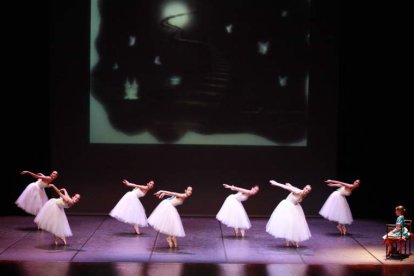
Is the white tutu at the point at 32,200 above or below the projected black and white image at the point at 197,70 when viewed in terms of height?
below

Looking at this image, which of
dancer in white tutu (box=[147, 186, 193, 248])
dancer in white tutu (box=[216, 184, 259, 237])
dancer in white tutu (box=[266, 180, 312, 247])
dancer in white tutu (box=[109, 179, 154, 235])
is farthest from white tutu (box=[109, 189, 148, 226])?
dancer in white tutu (box=[266, 180, 312, 247])

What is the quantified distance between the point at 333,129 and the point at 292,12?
2127 mm

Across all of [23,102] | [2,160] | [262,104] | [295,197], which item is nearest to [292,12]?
[262,104]

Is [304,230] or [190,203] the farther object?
[190,203]

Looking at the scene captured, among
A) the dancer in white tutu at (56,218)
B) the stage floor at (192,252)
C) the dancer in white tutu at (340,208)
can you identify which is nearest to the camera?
the stage floor at (192,252)

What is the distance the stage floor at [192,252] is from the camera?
26.1ft

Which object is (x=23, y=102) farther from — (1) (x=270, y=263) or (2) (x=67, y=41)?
(1) (x=270, y=263)

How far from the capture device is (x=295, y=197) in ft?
30.7

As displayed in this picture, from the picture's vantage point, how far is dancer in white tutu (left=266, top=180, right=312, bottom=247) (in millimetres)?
9148

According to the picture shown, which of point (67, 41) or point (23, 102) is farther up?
point (67, 41)

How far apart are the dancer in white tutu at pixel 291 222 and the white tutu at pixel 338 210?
3.62 feet

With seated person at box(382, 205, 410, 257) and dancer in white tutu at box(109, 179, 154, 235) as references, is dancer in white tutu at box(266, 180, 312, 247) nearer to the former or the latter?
seated person at box(382, 205, 410, 257)

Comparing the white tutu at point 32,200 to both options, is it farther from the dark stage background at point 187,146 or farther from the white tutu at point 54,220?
the white tutu at point 54,220

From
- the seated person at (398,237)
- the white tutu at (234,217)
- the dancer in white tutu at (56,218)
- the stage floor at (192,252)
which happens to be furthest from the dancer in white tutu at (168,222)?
the seated person at (398,237)
